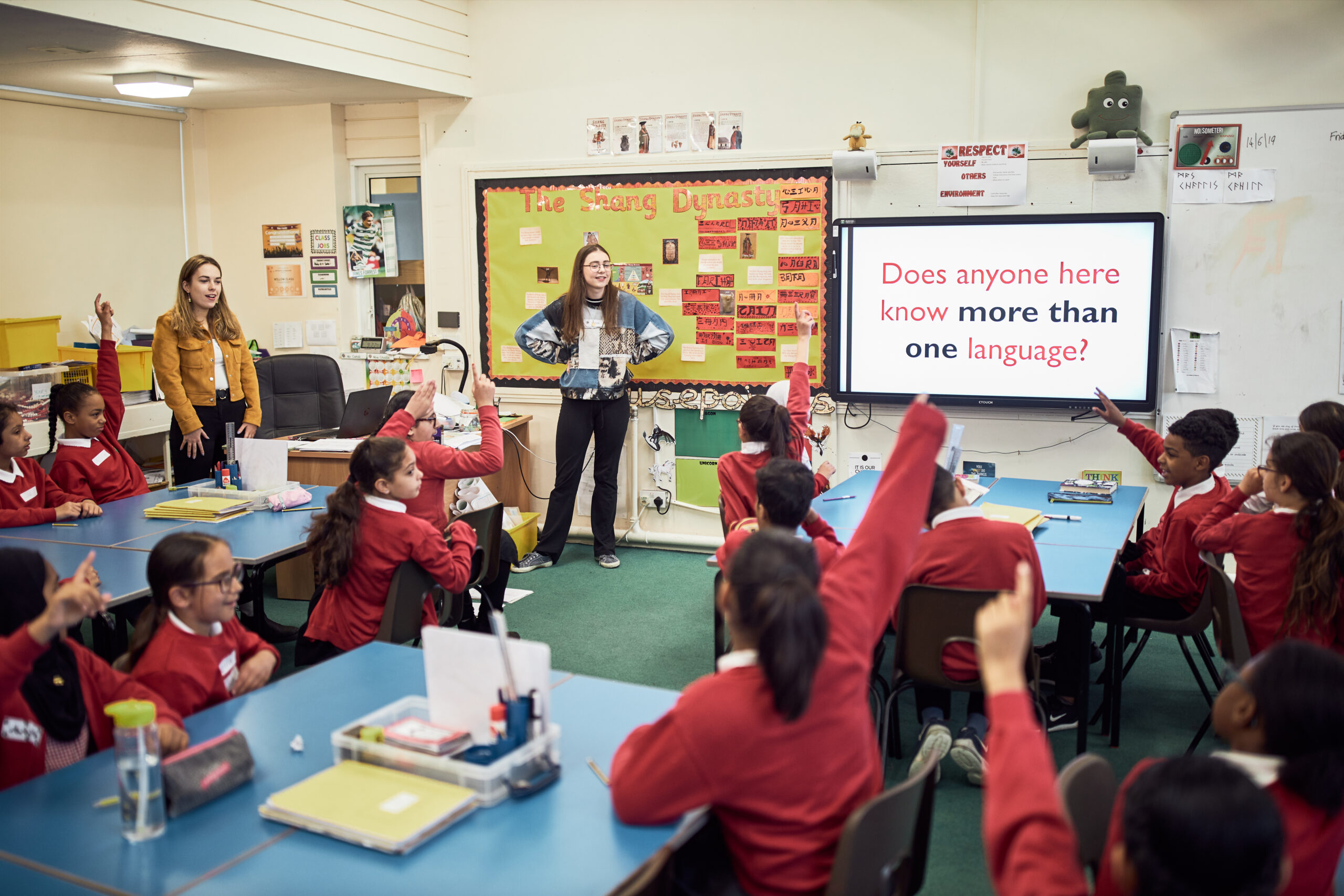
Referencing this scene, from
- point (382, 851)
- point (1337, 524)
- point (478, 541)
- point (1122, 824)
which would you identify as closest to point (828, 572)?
point (1122, 824)

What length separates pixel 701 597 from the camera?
517cm

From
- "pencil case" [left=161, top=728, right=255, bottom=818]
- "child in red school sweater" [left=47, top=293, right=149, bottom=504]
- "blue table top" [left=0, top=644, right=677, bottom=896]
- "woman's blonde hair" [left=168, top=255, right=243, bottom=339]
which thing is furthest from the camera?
"woman's blonde hair" [left=168, top=255, right=243, bottom=339]

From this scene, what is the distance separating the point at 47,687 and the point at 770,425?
2401 millimetres

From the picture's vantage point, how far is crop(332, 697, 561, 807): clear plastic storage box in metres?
1.74

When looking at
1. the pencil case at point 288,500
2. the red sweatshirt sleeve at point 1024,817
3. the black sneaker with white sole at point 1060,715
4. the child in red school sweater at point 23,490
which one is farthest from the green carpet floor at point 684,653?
the red sweatshirt sleeve at point 1024,817

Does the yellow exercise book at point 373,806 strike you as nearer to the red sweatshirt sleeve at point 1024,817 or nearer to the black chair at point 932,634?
the red sweatshirt sleeve at point 1024,817

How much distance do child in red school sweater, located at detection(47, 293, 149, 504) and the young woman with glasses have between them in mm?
2020

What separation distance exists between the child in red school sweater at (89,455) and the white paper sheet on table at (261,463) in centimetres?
55

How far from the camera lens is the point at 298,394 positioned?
6109mm

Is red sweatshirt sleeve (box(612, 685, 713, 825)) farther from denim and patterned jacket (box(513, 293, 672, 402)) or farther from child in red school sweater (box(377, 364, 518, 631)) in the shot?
denim and patterned jacket (box(513, 293, 672, 402))

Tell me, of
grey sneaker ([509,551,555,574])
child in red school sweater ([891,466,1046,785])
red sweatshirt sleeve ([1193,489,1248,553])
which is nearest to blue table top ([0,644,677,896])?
child in red school sweater ([891,466,1046,785])

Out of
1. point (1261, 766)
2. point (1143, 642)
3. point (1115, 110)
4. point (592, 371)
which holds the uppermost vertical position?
point (1115, 110)

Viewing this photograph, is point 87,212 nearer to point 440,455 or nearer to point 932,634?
point 440,455

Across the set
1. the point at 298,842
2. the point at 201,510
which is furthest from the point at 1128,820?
the point at 201,510
